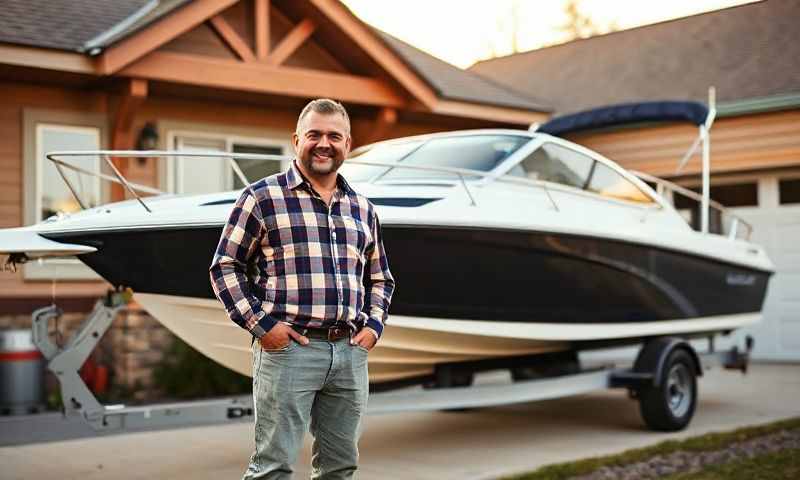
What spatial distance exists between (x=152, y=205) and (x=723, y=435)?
4.50 metres

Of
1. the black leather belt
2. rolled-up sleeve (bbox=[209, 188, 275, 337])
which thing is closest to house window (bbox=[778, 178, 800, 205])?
the black leather belt

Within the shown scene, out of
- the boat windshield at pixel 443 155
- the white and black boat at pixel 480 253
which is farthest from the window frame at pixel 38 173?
the boat windshield at pixel 443 155

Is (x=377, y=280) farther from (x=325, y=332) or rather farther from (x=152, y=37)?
(x=152, y=37)

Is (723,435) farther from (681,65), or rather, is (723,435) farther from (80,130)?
(681,65)

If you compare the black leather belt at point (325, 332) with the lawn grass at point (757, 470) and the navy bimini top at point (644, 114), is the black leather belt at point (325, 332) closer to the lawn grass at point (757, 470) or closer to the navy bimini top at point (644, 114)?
the lawn grass at point (757, 470)

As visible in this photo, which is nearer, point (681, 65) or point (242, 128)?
point (242, 128)

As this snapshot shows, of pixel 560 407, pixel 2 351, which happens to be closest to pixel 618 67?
pixel 560 407

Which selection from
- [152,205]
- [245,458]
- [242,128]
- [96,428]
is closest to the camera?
[96,428]

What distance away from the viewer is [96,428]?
5480 mm

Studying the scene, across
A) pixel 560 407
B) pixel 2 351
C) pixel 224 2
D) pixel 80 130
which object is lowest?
pixel 560 407

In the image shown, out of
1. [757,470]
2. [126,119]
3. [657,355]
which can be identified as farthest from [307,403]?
[126,119]

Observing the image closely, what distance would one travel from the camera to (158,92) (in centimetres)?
1076

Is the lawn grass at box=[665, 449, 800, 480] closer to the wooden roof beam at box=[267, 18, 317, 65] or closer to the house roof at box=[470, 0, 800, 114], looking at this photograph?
the wooden roof beam at box=[267, 18, 317, 65]

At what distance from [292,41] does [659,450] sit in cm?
651
